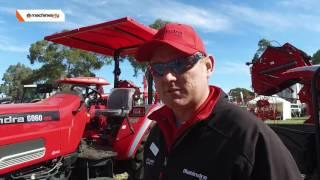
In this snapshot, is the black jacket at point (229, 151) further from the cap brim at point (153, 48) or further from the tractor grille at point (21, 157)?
the tractor grille at point (21, 157)

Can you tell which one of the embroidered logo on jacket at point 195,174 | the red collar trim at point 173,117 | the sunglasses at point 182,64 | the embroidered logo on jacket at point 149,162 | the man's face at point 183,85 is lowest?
the embroidered logo on jacket at point 149,162

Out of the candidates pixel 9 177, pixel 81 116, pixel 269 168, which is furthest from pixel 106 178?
pixel 269 168

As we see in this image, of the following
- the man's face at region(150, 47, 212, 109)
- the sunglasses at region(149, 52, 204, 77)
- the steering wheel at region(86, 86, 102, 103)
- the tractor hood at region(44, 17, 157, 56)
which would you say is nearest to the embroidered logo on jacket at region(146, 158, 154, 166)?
the man's face at region(150, 47, 212, 109)

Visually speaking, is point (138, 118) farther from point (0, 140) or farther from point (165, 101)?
point (165, 101)

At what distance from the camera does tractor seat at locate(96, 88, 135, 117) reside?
21.1 feet

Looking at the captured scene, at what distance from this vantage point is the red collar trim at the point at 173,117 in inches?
68.3

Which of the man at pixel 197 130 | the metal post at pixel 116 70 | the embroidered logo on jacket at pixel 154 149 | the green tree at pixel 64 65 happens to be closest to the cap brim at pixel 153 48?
the man at pixel 197 130

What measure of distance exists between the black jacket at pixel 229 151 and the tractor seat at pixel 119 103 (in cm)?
466

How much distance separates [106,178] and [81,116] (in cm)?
84

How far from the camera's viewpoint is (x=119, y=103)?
6688 millimetres

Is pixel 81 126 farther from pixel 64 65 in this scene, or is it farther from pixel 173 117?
pixel 64 65

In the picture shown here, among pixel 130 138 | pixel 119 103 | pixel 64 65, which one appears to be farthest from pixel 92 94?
pixel 64 65

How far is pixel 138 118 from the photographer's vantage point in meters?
6.33

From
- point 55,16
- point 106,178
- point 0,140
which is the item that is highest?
point 55,16
